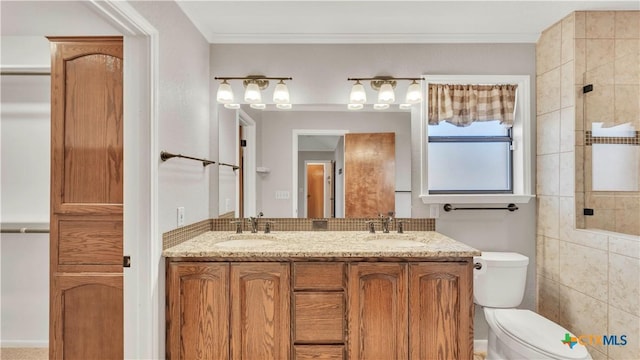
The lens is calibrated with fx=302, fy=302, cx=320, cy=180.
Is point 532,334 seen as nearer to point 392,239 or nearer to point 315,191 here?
point 392,239

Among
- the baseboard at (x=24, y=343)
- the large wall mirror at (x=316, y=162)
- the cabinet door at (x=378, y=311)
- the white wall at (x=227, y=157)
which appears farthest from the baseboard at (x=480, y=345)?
the baseboard at (x=24, y=343)

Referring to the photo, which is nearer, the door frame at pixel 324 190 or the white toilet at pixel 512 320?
the white toilet at pixel 512 320

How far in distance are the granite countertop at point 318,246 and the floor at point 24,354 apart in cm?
155

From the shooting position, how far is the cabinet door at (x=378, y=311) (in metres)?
1.65

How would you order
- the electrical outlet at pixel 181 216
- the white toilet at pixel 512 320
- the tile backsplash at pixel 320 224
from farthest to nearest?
the tile backsplash at pixel 320 224, the electrical outlet at pixel 181 216, the white toilet at pixel 512 320

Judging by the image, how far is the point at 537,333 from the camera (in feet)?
5.60

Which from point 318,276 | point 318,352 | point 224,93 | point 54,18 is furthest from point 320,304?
point 54,18

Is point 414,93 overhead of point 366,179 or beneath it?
overhead

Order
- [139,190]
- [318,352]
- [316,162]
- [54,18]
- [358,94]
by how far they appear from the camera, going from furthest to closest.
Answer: [316,162]
[358,94]
[54,18]
[318,352]
[139,190]

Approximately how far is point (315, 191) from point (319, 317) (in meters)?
0.95

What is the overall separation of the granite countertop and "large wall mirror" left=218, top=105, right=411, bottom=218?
232 millimetres

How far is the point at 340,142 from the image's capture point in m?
Result: 2.34

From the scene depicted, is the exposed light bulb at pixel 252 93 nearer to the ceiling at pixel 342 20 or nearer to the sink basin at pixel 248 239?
the ceiling at pixel 342 20

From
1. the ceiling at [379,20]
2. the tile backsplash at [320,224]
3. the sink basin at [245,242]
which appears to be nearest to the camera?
the ceiling at [379,20]
